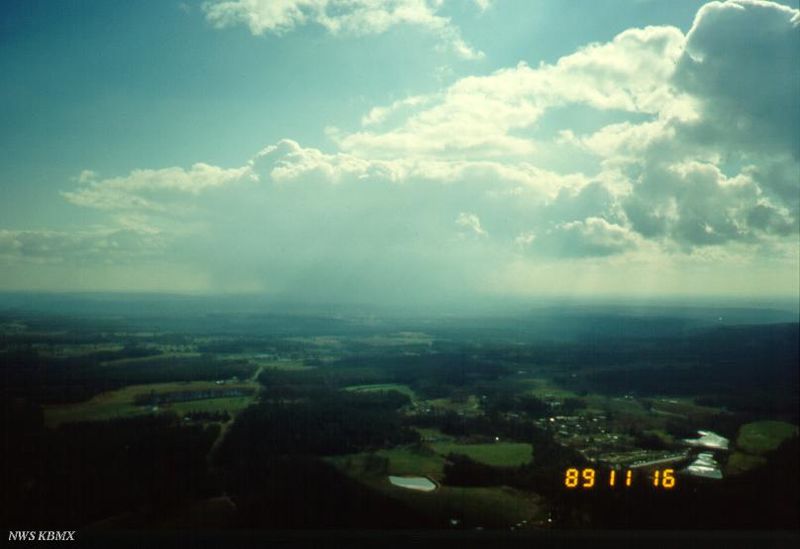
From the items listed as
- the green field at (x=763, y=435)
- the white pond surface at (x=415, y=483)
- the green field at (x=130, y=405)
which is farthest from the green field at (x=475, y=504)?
the green field at (x=763, y=435)

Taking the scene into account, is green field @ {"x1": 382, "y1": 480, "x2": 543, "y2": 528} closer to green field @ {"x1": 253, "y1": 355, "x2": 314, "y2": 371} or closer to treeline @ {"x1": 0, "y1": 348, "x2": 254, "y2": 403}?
green field @ {"x1": 253, "y1": 355, "x2": 314, "y2": 371}

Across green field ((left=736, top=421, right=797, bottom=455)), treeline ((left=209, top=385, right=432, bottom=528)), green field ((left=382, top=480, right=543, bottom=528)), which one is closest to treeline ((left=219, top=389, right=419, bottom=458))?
treeline ((left=209, top=385, right=432, bottom=528))

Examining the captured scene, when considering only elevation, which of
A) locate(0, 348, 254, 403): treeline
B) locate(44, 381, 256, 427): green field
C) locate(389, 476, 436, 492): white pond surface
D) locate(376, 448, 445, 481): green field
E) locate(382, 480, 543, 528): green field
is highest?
locate(0, 348, 254, 403): treeline

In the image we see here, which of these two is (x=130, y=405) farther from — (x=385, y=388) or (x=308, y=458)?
(x=385, y=388)

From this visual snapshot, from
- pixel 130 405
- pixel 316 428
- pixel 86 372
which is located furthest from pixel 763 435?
pixel 86 372

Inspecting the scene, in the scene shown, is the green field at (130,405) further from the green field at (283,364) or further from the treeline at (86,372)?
the green field at (283,364)

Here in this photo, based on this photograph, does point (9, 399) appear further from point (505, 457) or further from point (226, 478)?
point (505, 457)
